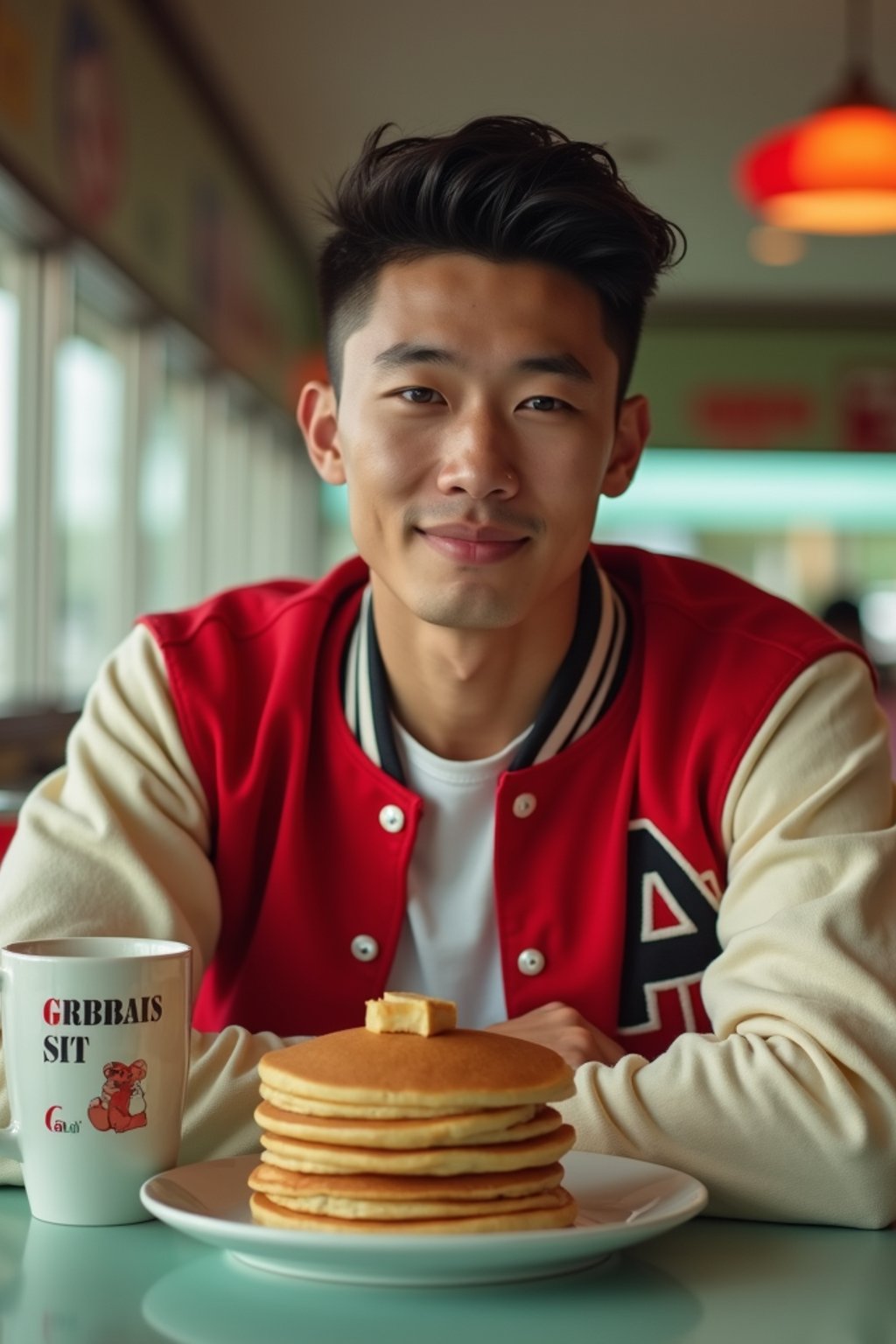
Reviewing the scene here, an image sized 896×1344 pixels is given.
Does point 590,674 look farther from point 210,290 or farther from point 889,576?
point 889,576

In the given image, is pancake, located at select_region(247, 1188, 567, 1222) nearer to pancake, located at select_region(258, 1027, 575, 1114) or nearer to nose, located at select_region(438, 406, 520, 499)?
pancake, located at select_region(258, 1027, 575, 1114)

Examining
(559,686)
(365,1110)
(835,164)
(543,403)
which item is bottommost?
(365,1110)

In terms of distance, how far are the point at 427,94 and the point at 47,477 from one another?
3.11m

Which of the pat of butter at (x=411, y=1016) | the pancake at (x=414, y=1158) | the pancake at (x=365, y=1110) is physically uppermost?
the pat of butter at (x=411, y=1016)

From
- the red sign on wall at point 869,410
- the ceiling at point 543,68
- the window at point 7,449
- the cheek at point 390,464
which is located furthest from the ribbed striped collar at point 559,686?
the red sign on wall at point 869,410

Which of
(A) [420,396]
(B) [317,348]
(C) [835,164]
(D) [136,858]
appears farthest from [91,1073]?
(B) [317,348]

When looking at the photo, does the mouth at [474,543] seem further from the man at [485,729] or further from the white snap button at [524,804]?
the white snap button at [524,804]

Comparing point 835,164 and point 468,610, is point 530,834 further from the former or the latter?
point 835,164

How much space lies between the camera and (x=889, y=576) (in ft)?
38.1

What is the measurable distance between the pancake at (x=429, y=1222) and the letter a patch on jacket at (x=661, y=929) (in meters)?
0.68

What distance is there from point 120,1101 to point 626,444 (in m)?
0.93

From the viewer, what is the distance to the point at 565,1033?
1.35 meters

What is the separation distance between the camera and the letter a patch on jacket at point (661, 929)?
155cm

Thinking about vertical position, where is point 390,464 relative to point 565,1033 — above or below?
above
